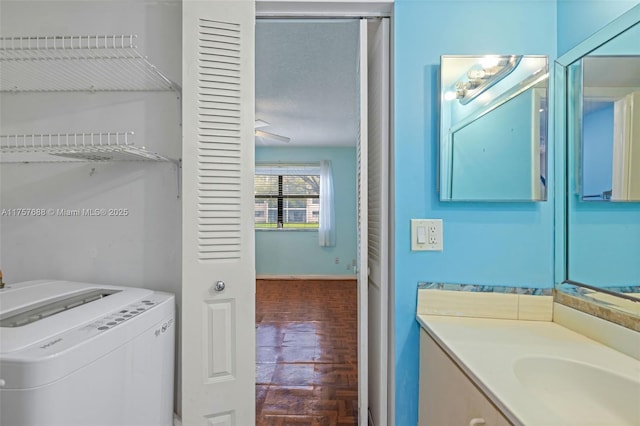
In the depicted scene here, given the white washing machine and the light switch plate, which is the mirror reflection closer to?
the light switch plate

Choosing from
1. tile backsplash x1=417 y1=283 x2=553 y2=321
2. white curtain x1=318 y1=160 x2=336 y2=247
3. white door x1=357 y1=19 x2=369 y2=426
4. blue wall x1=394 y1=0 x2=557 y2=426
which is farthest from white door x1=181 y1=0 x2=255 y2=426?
white curtain x1=318 y1=160 x2=336 y2=247

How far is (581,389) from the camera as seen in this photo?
2.68 feet

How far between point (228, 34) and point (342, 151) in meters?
4.50

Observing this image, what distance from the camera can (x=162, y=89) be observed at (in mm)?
1281

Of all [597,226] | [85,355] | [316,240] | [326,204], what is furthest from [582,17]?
[316,240]

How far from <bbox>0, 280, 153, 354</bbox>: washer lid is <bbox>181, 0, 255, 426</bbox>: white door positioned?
10.1 inches

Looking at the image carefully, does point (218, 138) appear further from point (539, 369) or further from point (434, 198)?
point (539, 369)

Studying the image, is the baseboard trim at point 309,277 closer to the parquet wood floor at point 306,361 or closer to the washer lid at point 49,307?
the parquet wood floor at point 306,361

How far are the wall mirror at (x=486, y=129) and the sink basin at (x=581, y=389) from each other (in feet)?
2.01

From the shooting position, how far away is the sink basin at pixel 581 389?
0.75 metres

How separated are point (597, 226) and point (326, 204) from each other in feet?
14.7

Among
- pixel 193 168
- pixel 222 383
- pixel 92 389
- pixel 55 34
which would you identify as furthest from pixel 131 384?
pixel 55 34

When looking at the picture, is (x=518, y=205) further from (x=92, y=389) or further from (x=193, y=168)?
(x=92, y=389)

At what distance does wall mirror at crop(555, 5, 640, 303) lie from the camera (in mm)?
905
